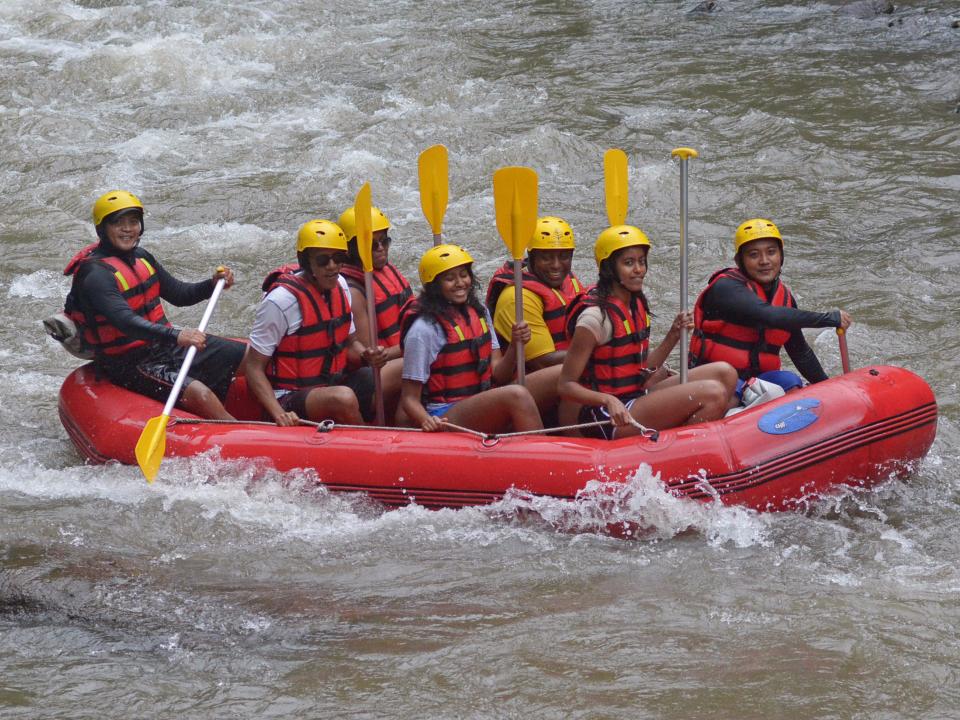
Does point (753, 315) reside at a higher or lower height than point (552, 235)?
lower

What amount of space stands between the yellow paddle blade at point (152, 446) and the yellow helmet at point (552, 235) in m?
1.80

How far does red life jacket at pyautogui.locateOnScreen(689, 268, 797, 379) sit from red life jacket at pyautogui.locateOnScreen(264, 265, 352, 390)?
61.0 inches

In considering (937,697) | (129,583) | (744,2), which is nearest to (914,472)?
(937,697)

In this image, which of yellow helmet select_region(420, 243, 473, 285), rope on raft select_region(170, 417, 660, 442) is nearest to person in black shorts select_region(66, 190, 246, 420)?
rope on raft select_region(170, 417, 660, 442)

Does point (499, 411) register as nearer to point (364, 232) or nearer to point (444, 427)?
point (444, 427)

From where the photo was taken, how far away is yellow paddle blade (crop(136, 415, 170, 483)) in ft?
17.0

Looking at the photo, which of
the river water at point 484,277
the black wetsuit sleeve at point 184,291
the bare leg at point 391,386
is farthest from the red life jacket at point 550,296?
Answer: the black wetsuit sleeve at point 184,291

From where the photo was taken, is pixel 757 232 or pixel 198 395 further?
pixel 198 395

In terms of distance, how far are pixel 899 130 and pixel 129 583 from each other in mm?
7903

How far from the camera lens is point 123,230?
5.67 meters

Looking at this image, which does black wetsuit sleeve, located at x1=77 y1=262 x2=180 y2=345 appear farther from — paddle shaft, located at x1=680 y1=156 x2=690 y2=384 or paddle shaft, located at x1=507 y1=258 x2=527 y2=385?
paddle shaft, located at x1=680 y1=156 x2=690 y2=384

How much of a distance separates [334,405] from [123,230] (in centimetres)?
126

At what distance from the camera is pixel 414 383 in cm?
524

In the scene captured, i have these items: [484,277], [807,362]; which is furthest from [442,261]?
[484,277]
